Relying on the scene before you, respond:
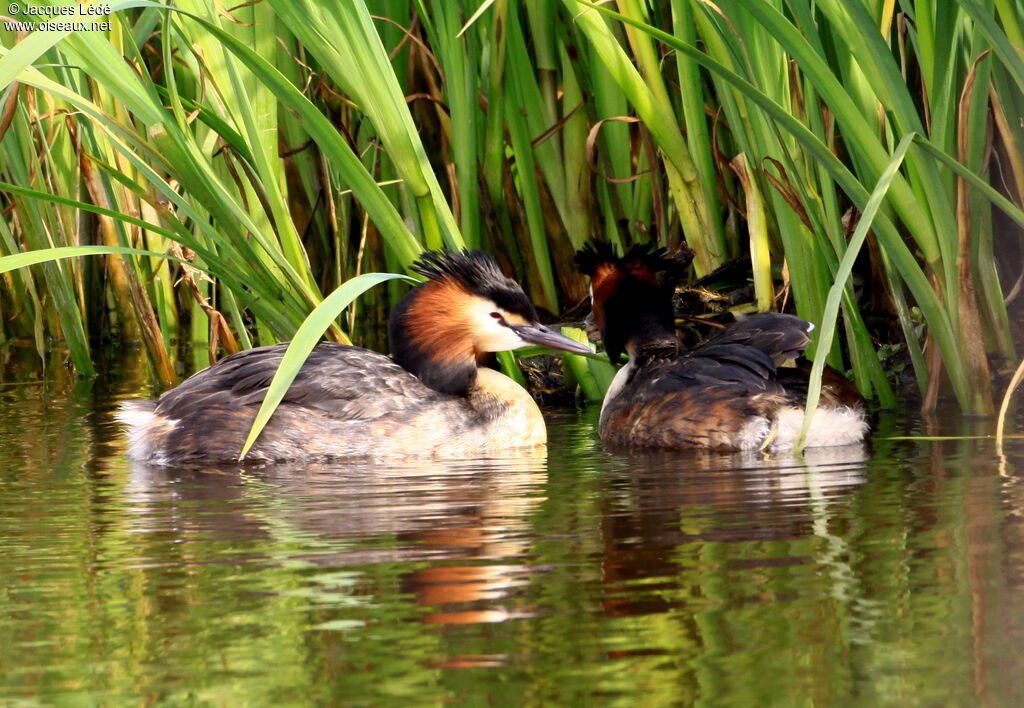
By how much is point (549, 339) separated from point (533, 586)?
265 centimetres

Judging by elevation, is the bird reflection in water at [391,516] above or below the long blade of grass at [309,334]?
below

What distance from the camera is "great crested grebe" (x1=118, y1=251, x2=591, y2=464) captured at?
16.9ft

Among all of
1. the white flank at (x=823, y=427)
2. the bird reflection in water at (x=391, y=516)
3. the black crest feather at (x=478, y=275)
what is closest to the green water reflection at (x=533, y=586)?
the bird reflection in water at (x=391, y=516)

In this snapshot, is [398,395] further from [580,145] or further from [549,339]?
[580,145]

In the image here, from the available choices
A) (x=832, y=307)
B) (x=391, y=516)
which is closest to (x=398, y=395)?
(x=391, y=516)

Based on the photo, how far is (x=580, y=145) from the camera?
624 cm

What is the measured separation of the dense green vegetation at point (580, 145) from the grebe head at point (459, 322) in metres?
0.21

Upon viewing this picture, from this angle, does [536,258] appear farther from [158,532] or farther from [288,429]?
[158,532]

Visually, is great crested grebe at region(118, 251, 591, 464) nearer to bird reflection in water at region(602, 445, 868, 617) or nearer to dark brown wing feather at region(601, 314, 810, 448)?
dark brown wing feather at region(601, 314, 810, 448)

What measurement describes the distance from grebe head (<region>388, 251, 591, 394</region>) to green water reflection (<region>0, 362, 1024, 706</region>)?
114cm

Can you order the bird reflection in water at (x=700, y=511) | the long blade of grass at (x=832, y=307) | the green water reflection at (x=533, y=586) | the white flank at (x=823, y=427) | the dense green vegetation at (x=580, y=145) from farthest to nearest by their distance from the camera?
the white flank at (x=823, y=427)
the dense green vegetation at (x=580, y=145)
the long blade of grass at (x=832, y=307)
the bird reflection in water at (x=700, y=511)
the green water reflection at (x=533, y=586)

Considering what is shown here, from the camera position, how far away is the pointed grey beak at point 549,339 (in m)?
5.48

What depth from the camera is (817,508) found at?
3.62 meters

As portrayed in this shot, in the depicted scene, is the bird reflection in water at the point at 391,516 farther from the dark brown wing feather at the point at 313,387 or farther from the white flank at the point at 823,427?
the white flank at the point at 823,427
